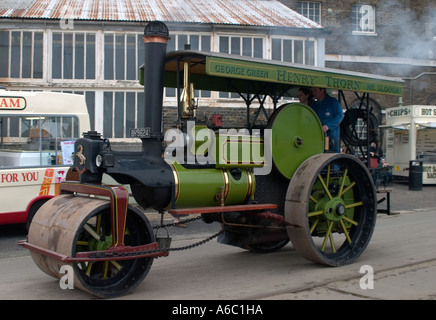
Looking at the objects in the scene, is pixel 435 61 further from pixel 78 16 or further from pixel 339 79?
pixel 339 79

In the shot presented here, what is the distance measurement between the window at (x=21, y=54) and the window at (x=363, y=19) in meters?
11.4

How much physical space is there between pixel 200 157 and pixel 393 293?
80.7 inches

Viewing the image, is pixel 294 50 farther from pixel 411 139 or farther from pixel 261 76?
pixel 261 76

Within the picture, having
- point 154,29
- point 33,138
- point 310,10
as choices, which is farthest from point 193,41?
point 154,29

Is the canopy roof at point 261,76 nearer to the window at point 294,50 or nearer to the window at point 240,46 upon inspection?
the window at point 240,46

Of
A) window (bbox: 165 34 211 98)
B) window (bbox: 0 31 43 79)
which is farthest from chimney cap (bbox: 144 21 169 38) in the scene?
window (bbox: 0 31 43 79)

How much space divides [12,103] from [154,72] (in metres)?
4.13

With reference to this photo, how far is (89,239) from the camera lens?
4.90 m

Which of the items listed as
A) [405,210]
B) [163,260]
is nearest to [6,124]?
[163,260]

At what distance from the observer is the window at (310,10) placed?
20.0 meters

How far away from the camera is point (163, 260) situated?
21.0 feet

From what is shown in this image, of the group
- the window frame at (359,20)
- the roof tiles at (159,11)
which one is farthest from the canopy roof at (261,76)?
the window frame at (359,20)

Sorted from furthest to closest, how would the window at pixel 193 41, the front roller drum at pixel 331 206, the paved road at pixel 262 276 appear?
the window at pixel 193 41 < the front roller drum at pixel 331 206 < the paved road at pixel 262 276

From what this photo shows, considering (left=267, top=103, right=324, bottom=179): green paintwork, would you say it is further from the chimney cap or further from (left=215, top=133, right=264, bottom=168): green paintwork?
the chimney cap
